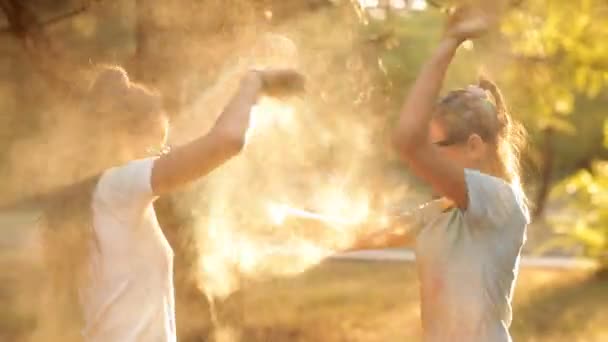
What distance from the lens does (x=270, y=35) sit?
237 inches

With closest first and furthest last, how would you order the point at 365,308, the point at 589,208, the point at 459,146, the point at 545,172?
the point at 459,146 < the point at 589,208 < the point at 365,308 < the point at 545,172

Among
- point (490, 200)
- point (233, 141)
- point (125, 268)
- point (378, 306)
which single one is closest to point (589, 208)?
point (378, 306)

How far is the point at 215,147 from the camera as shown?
103 inches

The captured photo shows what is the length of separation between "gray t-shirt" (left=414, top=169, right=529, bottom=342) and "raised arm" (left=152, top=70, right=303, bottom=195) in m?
0.54

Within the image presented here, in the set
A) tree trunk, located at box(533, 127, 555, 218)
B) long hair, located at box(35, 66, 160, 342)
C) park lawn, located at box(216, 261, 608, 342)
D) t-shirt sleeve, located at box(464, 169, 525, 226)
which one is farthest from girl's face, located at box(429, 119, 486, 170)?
tree trunk, located at box(533, 127, 555, 218)

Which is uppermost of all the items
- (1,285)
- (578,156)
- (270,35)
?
(270,35)

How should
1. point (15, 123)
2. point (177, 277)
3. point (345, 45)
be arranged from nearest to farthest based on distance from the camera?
point (177, 277) < point (345, 45) < point (15, 123)

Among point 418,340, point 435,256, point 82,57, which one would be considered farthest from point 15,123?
point 435,256

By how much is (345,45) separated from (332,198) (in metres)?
1.24

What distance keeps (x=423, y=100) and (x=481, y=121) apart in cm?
47

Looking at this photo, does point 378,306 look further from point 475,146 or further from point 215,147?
point 215,147

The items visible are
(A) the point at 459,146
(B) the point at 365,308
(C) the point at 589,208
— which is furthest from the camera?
(B) the point at 365,308

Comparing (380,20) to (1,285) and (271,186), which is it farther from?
(1,285)

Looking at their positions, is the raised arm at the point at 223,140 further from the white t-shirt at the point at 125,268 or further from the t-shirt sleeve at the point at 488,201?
the t-shirt sleeve at the point at 488,201
